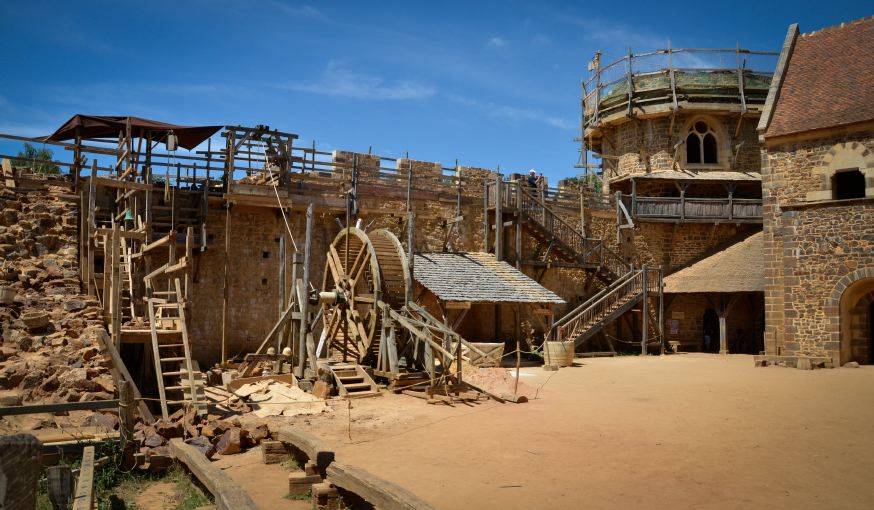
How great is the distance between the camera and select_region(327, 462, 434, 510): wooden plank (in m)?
5.64

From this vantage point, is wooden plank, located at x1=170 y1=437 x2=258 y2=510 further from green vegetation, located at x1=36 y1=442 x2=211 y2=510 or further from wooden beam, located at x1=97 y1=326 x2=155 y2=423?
wooden beam, located at x1=97 y1=326 x2=155 y2=423

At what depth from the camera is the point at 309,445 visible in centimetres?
782

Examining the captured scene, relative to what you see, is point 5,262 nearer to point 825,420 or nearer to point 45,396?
point 45,396

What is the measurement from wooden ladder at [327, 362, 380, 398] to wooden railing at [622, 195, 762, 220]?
15.0 metres

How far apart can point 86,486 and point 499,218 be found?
16671 mm

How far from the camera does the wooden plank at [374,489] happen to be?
5.64m

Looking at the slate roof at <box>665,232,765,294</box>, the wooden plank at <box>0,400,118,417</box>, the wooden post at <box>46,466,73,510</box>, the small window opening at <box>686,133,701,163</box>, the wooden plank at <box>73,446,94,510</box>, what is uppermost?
the small window opening at <box>686,133,701,163</box>

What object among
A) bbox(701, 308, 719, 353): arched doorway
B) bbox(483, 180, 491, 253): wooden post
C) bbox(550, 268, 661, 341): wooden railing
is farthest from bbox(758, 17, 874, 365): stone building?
bbox(483, 180, 491, 253): wooden post

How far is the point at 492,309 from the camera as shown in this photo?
21.3 m

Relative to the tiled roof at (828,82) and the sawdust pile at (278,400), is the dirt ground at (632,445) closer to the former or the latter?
the sawdust pile at (278,400)

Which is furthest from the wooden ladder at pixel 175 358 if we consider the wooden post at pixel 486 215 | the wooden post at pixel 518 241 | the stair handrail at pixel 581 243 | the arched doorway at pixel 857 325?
the arched doorway at pixel 857 325

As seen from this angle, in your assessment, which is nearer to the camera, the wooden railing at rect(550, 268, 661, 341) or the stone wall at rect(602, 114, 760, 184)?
the wooden railing at rect(550, 268, 661, 341)

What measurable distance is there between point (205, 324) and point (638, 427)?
11.9m

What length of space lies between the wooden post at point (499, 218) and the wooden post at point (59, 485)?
17.1m
